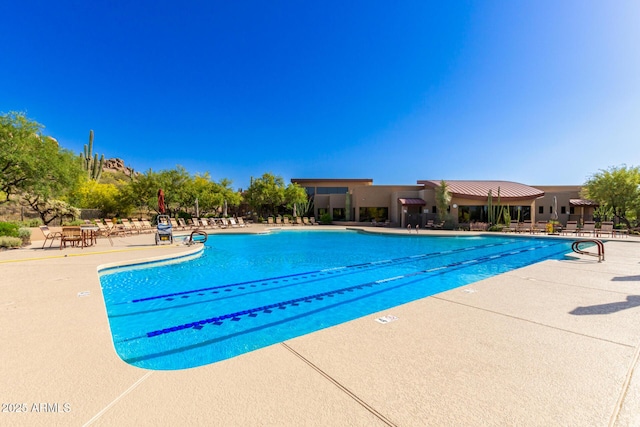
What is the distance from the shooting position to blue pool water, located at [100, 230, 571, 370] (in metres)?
4.14

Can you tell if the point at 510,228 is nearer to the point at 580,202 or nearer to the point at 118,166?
the point at 580,202

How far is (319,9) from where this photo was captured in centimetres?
1521

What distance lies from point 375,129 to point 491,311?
981 inches

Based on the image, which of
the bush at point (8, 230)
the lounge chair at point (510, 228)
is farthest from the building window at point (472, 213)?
the bush at point (8, 230)

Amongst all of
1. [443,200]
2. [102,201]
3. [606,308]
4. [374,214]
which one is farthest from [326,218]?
[606,308]

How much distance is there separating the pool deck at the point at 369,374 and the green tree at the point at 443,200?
1903 centimetres

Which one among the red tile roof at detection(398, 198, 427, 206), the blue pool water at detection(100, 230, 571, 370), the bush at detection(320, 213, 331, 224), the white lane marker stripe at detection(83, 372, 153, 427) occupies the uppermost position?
the red tile roof at detection(398, 198, 427, 206)

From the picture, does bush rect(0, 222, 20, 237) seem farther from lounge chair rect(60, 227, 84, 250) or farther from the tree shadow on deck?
the tree shadow on deck

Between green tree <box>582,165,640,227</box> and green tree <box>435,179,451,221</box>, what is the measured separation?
10.7 m

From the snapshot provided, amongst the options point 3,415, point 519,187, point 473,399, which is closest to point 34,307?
point 3,415

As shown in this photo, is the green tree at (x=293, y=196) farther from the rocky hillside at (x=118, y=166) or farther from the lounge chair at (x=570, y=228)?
the rocky hillside at (x=118, y=166)

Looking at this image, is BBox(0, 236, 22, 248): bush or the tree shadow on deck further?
BBox(0, 236, 22, 248): bush

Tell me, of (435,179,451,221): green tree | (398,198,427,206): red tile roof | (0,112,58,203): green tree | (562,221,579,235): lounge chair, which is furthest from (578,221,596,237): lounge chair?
(0,112,58,203): green tree

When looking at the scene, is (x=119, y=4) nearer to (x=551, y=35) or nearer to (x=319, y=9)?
(x=319, y=9)
